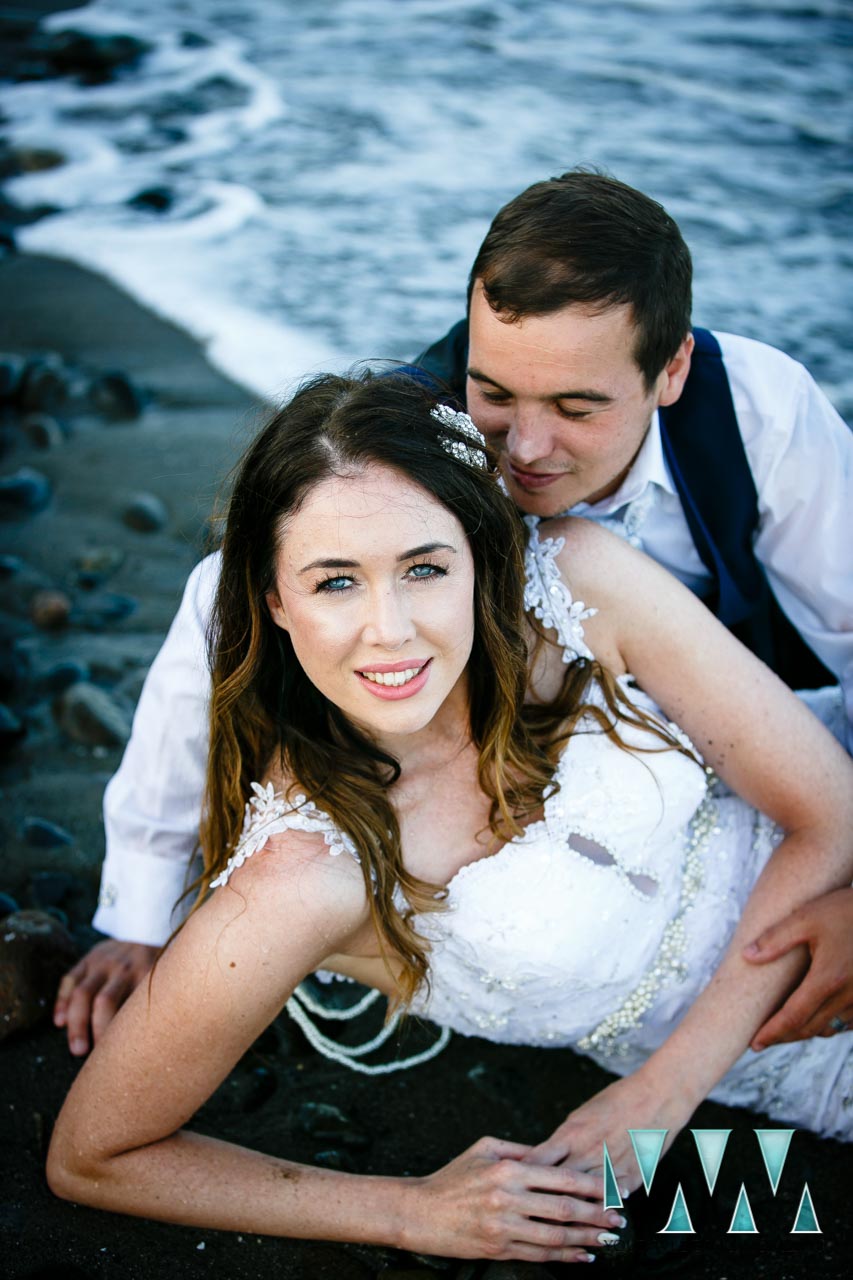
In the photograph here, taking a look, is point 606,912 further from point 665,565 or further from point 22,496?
point 22,496

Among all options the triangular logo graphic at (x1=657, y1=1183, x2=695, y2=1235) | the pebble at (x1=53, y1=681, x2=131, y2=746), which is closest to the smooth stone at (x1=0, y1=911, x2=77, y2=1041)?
the pebble at (x1=53, y1=681, x2=131, y2=746)

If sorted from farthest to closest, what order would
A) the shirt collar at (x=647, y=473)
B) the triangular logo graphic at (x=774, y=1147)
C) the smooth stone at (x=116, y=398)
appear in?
1. the smooth stone at (x=116, y=398)
2. the shirt collar at (x=647, y=473)
3. the triangular logo graphic at (x=774, y=1147)

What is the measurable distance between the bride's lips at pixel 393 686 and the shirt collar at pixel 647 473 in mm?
1036

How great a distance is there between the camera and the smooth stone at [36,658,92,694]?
4340 millimetres

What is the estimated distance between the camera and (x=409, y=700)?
8.01 ft

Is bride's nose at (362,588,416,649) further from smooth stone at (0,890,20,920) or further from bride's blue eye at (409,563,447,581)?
smooth stone at (0,890,20,920)

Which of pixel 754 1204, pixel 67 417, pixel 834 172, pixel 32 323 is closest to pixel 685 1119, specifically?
pixel 754 1204

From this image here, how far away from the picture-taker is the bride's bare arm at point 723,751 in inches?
110

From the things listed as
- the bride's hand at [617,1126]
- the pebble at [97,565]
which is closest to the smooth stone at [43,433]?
the pebble at [97,565]

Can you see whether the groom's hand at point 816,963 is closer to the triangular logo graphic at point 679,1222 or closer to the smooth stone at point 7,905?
the triangular logo graphic at point 679,1222

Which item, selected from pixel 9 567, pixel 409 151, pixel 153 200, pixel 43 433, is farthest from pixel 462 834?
pixel 409 151

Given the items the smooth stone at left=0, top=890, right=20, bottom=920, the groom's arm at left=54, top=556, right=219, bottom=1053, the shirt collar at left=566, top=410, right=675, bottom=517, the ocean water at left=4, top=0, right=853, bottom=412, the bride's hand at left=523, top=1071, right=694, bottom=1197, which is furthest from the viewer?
the ocean water at left=4, top=0, right=853, bottom=412

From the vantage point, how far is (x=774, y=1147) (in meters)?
2.91

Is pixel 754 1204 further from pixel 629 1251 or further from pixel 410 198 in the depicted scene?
pixel 410 198
